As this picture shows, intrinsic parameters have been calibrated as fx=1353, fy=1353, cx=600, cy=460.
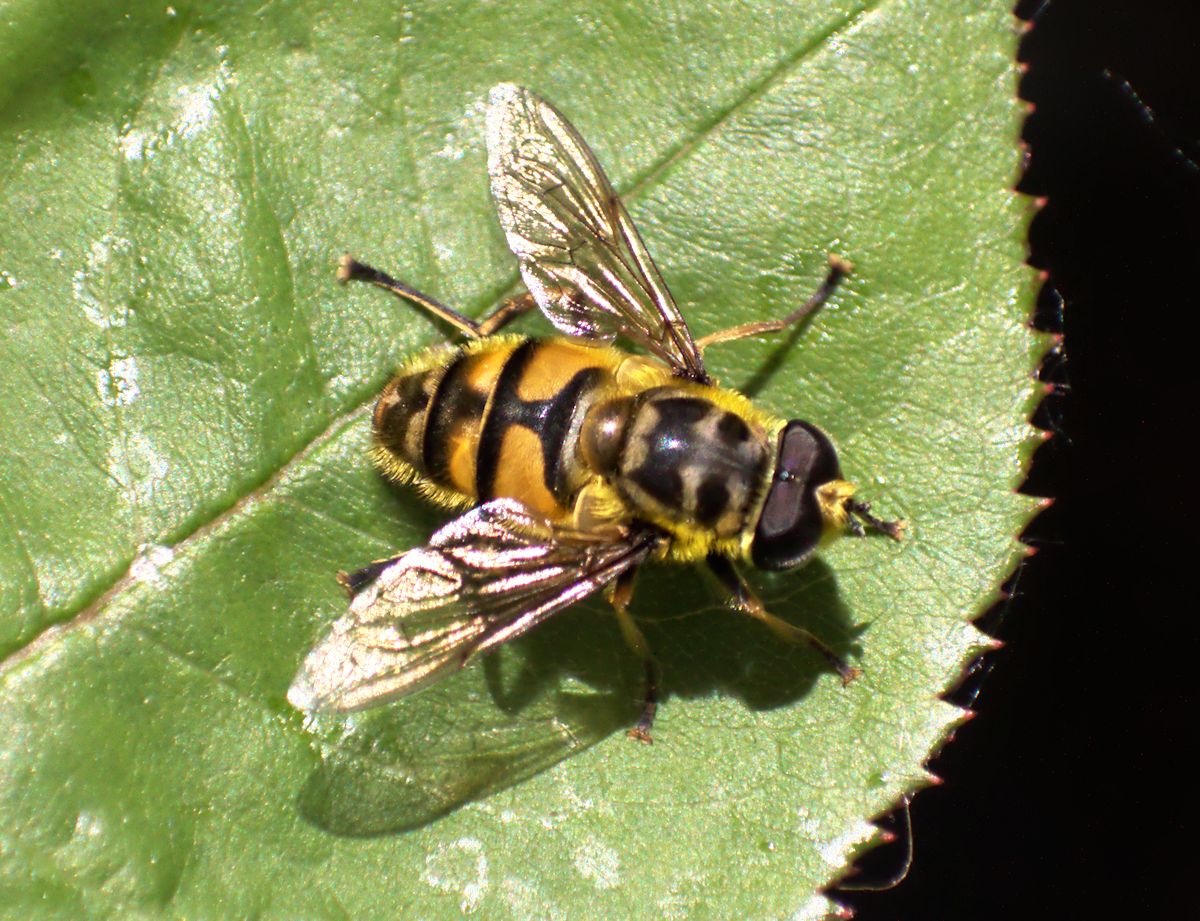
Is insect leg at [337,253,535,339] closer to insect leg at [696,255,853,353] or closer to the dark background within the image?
insect leg at [696,255,853,353]

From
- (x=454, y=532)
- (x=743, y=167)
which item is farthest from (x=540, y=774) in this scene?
(x=743, y=167)

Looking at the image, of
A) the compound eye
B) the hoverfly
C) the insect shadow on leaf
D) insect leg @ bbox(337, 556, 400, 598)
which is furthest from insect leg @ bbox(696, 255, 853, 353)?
insect leg @ bbox(337, 556, 400, 598)

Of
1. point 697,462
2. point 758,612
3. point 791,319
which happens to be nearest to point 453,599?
point 697,462

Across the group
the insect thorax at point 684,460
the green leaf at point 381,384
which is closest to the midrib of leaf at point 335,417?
the green leaf at point 381,384

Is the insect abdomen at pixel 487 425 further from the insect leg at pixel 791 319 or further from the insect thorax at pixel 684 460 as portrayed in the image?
the insect leg at pixel 791 319

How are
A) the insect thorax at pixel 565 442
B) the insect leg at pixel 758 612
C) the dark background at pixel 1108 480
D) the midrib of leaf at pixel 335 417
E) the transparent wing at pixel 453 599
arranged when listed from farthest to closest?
the dark background at pixel 1108 480
the insect leg at pixel 758 612
the insect thorax at pixel 565 442
the midrib of leaf at pixel 335 417
the transparent wing at pixel 453 599

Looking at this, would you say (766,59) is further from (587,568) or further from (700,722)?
(700,722)
